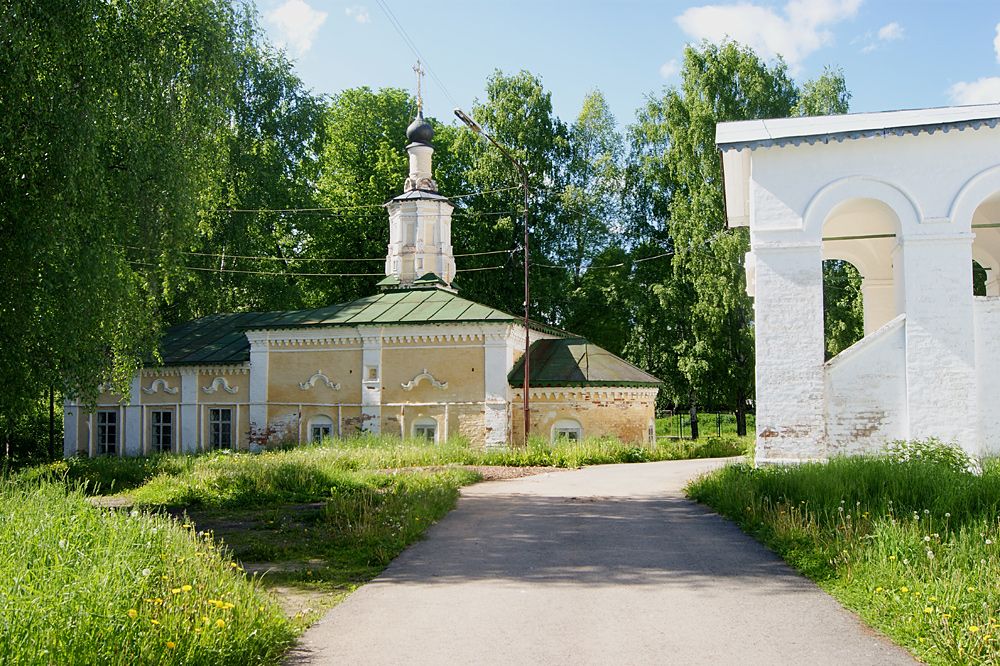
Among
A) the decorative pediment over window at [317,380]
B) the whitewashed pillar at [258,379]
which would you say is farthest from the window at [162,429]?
the decorative pediment over window at [317,380]

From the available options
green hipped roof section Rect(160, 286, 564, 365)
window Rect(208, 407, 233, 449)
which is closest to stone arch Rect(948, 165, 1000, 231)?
green hipped roof section Rect(160, 286, 564, 365)

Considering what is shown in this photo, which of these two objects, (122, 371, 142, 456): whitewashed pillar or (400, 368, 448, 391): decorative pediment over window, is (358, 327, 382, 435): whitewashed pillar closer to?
(400, 368, 448, 391): decorative pediment over window

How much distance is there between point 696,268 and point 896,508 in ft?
77.3

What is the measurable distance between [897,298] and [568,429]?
457 inches

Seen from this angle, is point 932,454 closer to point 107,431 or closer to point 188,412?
point 188,412

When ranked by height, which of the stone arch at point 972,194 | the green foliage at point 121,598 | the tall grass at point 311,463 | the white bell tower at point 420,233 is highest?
the white bell tower at point 420,233

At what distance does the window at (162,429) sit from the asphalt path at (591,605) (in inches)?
771

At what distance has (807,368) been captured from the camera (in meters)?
13.8

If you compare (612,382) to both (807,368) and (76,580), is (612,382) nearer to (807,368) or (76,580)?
(807,368)

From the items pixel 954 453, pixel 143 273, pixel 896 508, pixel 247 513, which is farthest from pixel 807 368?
pixel 143 273

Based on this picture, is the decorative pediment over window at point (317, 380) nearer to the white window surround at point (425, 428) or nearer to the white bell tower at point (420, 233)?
the white window surround at point (425, 428)

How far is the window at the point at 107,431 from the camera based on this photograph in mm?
28656

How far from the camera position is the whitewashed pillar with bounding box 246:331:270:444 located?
26.4 m

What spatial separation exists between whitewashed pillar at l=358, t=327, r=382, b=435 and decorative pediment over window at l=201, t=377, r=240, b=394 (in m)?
4.51
